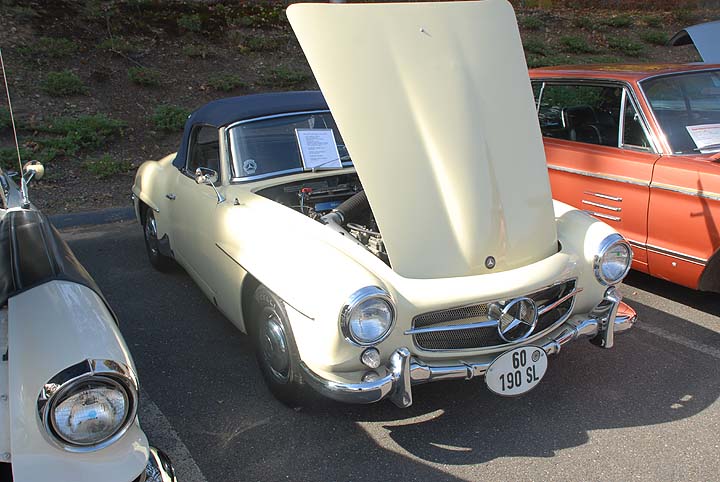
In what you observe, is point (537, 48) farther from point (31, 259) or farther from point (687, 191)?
point (31, 259)

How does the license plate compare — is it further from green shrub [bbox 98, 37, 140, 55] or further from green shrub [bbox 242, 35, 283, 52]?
green shrub [bbox 242, 35, 283, 52]

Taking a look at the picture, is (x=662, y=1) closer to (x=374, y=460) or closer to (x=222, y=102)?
(x=222, y=102)

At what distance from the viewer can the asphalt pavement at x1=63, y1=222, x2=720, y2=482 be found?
106 inches

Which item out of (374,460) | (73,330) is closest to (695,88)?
(374,460)

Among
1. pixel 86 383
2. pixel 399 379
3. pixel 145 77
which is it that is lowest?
pixel 399 379

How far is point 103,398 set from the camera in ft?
5.79

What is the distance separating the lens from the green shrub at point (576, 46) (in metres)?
13.1

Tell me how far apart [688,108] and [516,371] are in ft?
9.34

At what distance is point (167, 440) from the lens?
2920 mm

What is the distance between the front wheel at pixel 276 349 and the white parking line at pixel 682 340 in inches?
89.9

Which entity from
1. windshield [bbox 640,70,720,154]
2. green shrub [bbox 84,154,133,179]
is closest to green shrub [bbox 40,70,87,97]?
green shrub [bbox 84,154,133,179]

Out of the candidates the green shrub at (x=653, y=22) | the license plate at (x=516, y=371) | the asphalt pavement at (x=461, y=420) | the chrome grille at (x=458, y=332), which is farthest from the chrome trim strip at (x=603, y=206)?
the green shrub at (x=653, y=22)

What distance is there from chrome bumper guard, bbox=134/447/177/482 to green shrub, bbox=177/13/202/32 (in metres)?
10.7

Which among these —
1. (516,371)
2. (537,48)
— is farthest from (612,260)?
(537,48)
